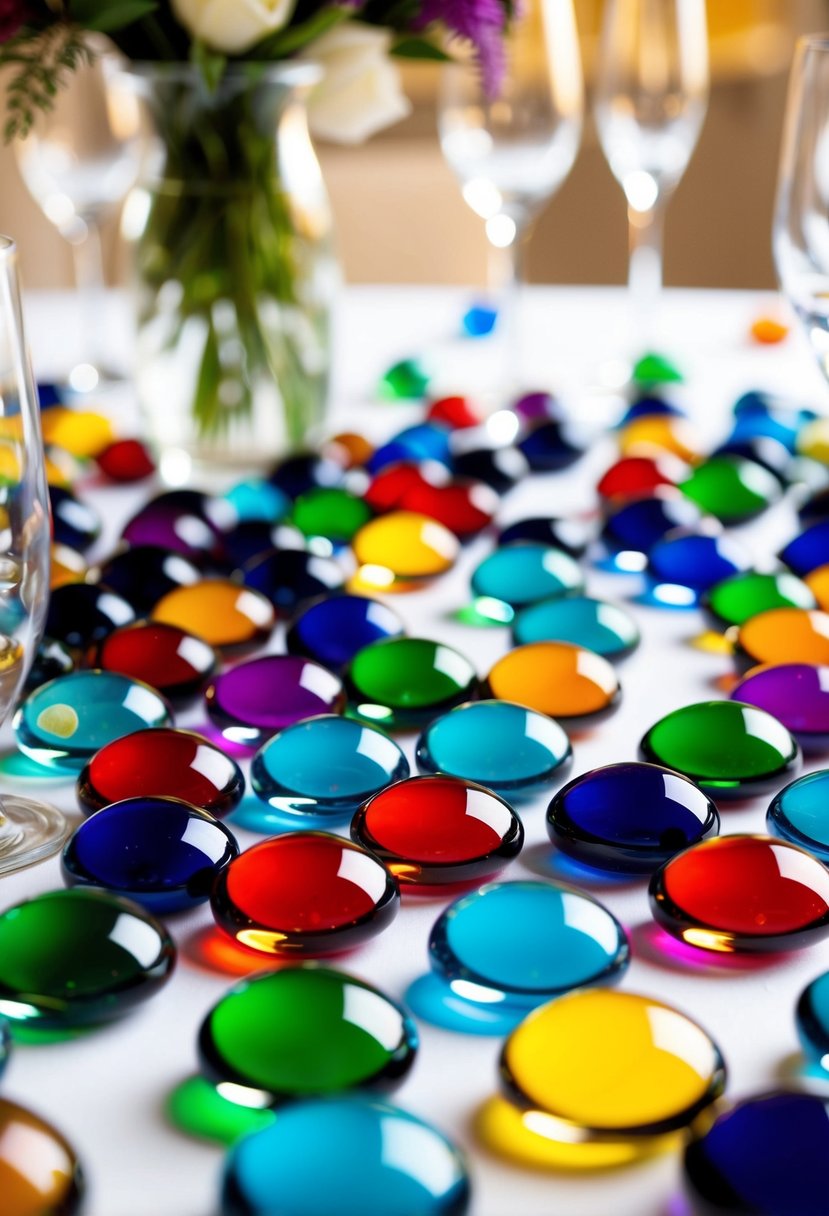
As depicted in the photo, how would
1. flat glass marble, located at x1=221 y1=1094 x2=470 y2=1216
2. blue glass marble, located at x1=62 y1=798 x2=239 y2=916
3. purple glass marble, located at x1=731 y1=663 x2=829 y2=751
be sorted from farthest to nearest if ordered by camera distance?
1. purple glass marble, located at x1=731 y1=663 x2=829 y2=751
2. blue glass marble, located at x1=62 y1=798 x2=239 y2=916
3. flat glass marble, located at x1=221 y1=1094 x2=470 y2=1216

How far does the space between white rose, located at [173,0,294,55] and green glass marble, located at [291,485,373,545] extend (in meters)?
0.22

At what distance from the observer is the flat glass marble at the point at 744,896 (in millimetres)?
375

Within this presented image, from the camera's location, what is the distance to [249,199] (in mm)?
786

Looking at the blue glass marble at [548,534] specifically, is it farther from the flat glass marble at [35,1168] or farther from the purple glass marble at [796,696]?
the flat glass marble at [35,1168]

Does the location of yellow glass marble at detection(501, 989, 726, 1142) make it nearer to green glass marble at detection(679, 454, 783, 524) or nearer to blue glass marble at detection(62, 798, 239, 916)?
blue glass marble at detection(62, 798, 239, 916)

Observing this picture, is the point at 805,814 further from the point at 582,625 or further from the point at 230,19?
the point at 230,19

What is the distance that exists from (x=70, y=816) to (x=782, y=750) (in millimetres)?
→ 227

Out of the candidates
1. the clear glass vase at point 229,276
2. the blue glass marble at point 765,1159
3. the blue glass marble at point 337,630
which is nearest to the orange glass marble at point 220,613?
the blue glass marble at point 337,630

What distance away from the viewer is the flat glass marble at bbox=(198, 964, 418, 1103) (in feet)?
1.04

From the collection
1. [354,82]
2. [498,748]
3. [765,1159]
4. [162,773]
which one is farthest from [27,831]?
[354,82]

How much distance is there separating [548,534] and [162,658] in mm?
222

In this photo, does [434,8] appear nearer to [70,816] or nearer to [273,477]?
[273,477]

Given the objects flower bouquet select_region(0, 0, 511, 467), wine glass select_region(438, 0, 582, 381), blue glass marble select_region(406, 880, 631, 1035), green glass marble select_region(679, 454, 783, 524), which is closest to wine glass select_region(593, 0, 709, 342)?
wine glass select_region(438, 0, 582, 381)

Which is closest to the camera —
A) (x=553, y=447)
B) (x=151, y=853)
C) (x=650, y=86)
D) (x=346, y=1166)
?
(x=346, y=1166)
